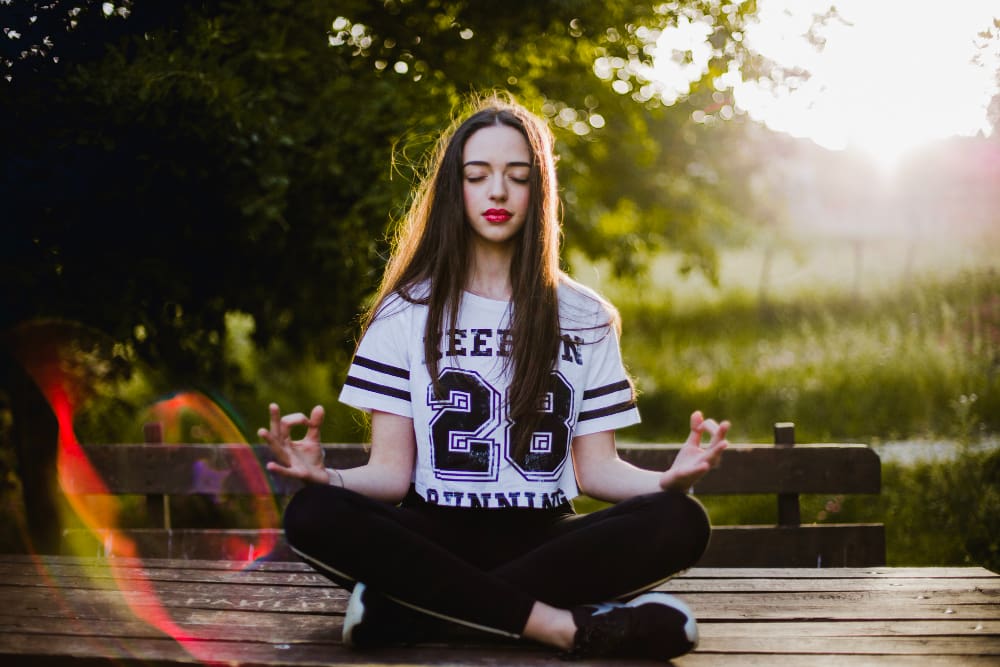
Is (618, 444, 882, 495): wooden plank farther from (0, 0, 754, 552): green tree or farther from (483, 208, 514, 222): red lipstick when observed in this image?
(0, 0, 754, 552): green tree

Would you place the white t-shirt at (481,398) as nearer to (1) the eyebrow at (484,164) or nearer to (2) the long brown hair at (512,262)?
(2) the long brown hair at (512,262)

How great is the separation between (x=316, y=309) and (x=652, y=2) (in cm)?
199

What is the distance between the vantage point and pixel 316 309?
13.1ft

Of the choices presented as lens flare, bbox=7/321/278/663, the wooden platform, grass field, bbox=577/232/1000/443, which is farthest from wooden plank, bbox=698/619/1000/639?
grass field, bbox=577/232/1000/443

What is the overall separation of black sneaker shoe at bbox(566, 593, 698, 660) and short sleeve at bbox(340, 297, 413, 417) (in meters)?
0.80

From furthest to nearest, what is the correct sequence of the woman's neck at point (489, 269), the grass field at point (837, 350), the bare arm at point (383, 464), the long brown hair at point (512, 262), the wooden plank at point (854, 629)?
the grass field at point (837, 350)
the woman's neck at point (489, 269)
the long brown hair at point (512, 262)
the wooden plank at point (854, 629)
the bare arm at point (383, 464)

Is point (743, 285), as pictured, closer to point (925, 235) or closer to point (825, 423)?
point (925, 235)

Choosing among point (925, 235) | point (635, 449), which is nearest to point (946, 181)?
point (925, 235)

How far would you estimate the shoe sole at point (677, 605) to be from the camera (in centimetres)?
213

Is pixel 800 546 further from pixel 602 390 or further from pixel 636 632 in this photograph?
pixel 636 632

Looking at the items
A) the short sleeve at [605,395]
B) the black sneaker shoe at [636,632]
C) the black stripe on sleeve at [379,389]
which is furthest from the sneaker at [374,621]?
the short sleeve at [605,395]

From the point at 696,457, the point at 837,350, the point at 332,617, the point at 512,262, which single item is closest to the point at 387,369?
the point at 512,262

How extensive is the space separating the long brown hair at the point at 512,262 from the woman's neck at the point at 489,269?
2cm

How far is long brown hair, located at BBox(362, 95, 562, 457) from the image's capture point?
2.52 m
